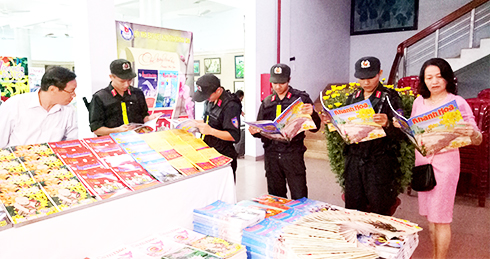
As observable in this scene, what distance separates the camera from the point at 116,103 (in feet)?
8.87

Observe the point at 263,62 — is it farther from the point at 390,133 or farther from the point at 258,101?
the point at 390,133

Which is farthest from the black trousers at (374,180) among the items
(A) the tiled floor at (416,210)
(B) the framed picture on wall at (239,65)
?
(B) the framed picture on wall at (239,65)

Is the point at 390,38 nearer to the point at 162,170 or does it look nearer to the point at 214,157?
the point at 214,157

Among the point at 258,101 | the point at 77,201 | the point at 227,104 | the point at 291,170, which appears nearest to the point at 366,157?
the point at 291,170

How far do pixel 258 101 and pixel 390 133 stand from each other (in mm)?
4292

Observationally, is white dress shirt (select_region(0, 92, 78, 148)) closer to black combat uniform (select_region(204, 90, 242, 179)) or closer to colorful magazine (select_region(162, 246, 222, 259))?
black combat uniform (select_region(204, 90, 242, 179))

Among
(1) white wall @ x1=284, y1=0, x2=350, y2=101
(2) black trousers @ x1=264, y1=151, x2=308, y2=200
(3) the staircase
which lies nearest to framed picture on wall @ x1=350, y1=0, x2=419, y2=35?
(1) white wall @ x1=284, y1=0, x2=350, y2=101

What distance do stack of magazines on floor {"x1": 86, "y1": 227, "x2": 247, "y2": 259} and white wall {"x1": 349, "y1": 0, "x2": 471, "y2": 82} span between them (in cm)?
895

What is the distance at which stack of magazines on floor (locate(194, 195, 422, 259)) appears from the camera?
1.25 meters

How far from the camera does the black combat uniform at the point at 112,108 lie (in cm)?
263

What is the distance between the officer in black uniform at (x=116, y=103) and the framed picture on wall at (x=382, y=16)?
8.19 meters

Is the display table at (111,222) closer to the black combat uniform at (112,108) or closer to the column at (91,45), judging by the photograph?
the black combat uniform at (112,108)

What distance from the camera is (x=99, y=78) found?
3.70 meters

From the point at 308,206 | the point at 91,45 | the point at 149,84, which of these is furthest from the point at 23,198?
the point at 149,84
